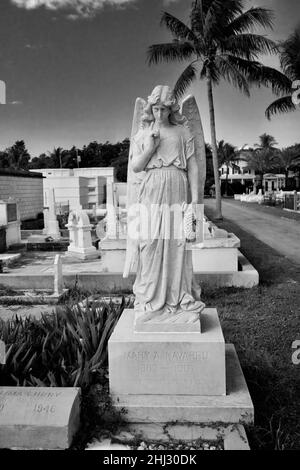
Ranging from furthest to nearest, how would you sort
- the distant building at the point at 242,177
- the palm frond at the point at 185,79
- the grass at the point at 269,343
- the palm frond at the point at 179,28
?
the distant building at the point at 242,177
the palm frond at the point at 185,79
the palm frond at the point at 179,28
the grass at the point at 269,343

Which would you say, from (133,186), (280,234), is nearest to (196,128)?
(133,186)

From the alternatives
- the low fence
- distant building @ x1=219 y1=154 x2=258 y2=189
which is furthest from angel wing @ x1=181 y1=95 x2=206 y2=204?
distant building @ x1=219 y1=154 x2=258 y2=189

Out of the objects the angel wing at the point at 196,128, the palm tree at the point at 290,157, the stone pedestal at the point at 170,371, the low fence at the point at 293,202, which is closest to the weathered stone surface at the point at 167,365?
the stone pedestal at the point at 170,371

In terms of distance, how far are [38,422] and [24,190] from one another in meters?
19.0

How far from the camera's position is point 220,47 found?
16.8 meters

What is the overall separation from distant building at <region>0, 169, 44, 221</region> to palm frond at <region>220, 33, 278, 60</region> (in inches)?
433

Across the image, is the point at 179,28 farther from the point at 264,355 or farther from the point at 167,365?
the point at 167,365

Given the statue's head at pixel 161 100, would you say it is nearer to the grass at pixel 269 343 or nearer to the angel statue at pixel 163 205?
the angel statue at pixel 163 205

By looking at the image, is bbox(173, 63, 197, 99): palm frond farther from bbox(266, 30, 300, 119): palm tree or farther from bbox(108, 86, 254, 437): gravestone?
bbox(108, 86, 254, 437): gravestone

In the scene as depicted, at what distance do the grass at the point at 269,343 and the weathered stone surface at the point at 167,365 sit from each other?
492 millimetres

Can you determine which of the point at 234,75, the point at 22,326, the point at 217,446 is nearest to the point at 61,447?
the point at 217,446

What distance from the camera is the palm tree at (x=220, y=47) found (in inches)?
621

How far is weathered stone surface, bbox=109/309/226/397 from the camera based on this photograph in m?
3.21

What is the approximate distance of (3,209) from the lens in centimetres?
1262
